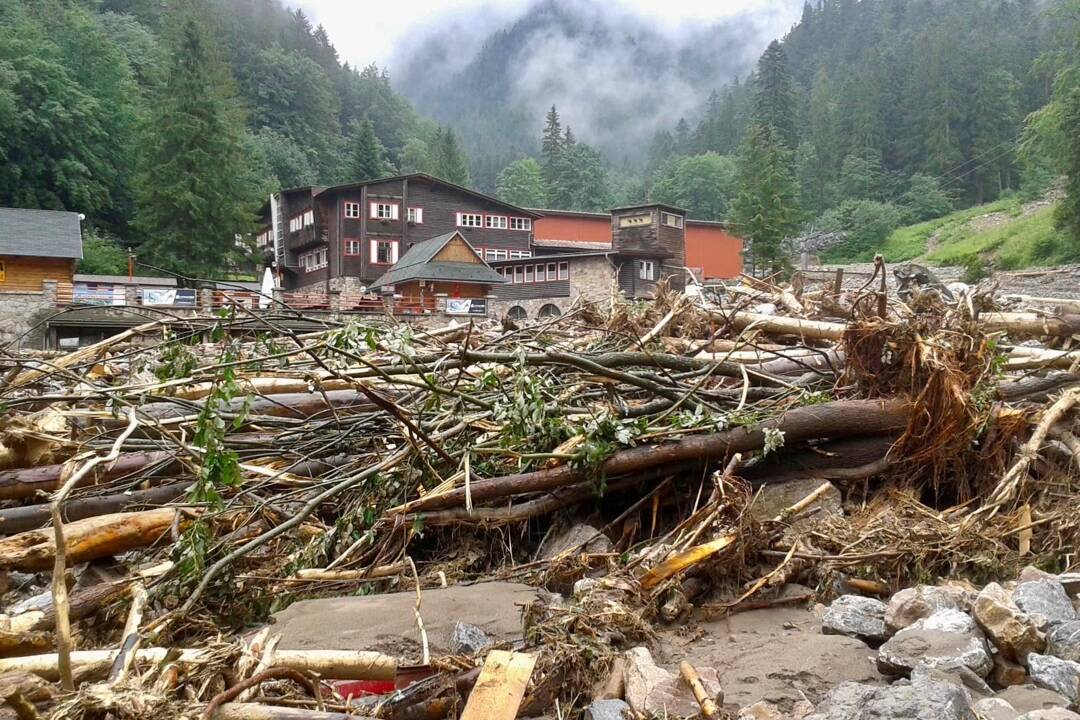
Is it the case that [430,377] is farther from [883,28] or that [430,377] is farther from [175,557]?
[883,28]

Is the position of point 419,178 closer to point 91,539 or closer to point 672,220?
point 672,220

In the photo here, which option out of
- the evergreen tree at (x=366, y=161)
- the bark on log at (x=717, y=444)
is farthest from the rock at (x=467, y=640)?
the evergreen tree at (x=366, y=161)

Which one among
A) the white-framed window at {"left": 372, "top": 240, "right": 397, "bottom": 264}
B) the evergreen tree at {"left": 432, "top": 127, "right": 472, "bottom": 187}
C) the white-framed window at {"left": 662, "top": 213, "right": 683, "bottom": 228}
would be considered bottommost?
the white-framed window at {"left": 372, "top": 240, "right": 397, "bottom": 264}

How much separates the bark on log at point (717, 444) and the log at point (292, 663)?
157 cm

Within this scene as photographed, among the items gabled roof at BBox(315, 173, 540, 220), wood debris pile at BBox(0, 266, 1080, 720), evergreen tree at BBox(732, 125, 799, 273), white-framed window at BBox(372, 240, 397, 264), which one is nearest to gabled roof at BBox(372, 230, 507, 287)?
white-framed window at BBox(372, 240, 397, 264)

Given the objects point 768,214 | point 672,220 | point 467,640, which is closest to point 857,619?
point 467,640

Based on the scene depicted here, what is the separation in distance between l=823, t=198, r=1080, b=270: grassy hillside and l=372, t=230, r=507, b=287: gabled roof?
1980cm

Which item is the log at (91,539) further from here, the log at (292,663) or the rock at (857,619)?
the rock at (857,619)

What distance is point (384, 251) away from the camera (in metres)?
45.1

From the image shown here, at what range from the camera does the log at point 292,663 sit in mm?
2448

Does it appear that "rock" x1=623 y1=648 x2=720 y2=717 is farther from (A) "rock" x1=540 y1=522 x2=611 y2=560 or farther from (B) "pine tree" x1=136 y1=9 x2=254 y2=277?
(B) "pine tree" x1=136 y1=9 x2=254 y2=277

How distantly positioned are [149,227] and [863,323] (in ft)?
138

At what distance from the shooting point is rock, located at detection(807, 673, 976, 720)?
2.04 meters

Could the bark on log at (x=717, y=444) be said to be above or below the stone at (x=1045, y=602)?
above
